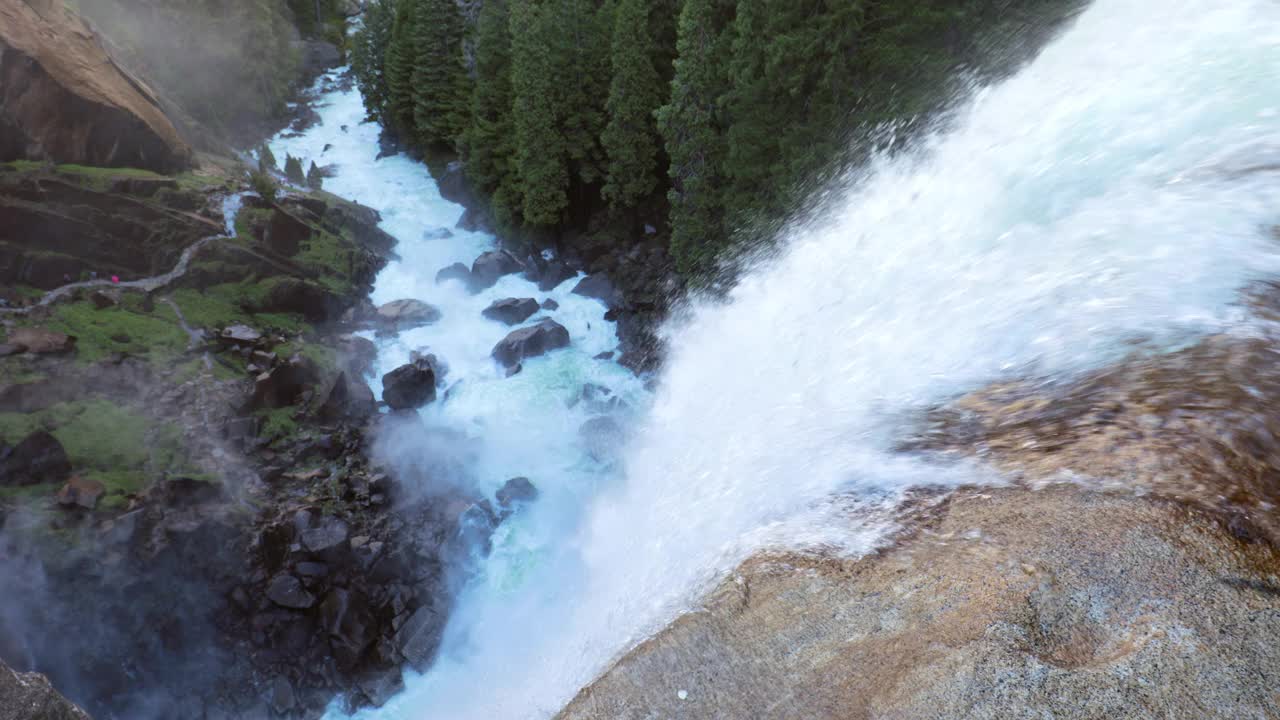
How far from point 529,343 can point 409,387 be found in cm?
434

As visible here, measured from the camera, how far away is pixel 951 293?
22.1 ft

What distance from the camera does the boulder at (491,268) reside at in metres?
26.8

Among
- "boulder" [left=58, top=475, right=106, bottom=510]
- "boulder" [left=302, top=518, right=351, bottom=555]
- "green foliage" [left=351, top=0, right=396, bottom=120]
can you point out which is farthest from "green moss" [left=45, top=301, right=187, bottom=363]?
"green foliage" [left=351, top=0, right=396, bottom=120]

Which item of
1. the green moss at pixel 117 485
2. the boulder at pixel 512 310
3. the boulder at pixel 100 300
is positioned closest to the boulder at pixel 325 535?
the green moss at pixel 117 485

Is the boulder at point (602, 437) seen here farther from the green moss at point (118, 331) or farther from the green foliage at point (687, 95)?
the green moss at point (118, 331)

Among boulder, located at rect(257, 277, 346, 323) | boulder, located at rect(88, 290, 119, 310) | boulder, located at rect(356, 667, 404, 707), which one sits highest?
boulder, located at rect(88, 290, 119, 310)

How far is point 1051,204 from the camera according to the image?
6934 millimetres

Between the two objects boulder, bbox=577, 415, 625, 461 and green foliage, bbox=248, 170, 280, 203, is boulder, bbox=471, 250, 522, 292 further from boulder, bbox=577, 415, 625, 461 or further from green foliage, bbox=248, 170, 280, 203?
boulder, bbox=577, 415, 625, 461

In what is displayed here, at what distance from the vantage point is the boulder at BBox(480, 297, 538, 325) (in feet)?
80.3

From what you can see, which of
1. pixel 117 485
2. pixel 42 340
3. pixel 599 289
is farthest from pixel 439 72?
pixel 117 485

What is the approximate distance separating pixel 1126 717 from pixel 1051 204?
5660 millimetres

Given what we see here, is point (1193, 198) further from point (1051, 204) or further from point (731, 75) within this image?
point (731, 75)

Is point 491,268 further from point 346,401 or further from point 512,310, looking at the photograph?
point 346,401

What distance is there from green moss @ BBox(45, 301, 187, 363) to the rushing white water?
41.7ft
